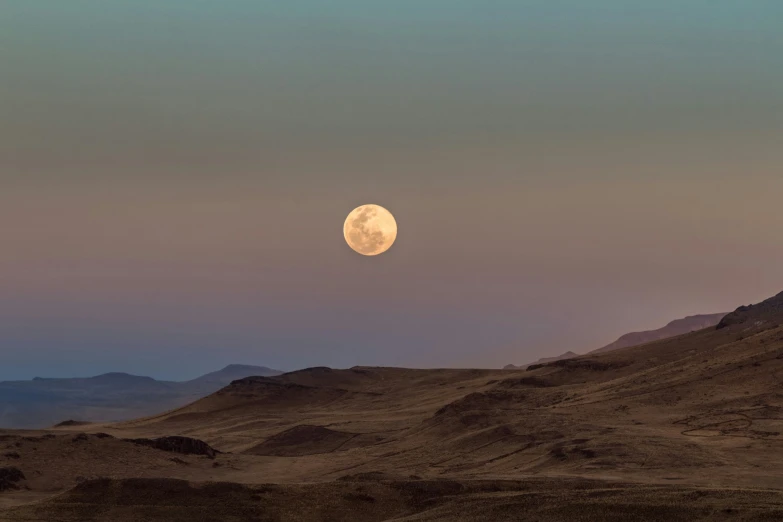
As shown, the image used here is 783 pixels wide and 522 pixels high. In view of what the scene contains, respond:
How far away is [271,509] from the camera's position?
27.3 m

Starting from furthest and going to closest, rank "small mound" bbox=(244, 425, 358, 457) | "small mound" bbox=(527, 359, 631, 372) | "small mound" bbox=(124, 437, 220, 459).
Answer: "small mound" bbox=(527, 359, 631, 372)
"small mound" bbox=(244, 425, 358, 457)
"small mound" bbox=(124, 437, 220, 459)

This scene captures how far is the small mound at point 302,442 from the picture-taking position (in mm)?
51688

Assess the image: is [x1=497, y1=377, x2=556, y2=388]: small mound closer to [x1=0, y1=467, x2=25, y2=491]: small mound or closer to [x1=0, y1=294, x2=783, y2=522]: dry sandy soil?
[x1=0, y1=294, x2=783, y2=522]: dry sandy soil

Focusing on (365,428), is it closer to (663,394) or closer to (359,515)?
(663,394)

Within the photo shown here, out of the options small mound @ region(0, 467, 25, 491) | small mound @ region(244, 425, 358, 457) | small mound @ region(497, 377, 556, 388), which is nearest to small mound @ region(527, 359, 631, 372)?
small mound @ region(497, 377, 556, 388)

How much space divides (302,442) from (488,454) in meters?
17.6

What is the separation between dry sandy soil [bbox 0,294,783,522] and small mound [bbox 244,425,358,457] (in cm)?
15

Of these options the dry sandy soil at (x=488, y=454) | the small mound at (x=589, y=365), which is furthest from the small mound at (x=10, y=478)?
the small mound at (x=589, y=365)

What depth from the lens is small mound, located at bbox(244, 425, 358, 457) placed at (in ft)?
170

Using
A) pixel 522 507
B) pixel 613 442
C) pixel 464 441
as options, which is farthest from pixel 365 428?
pixel 522 507

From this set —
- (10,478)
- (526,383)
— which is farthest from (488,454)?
(526,383)

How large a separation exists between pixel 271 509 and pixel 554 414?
21789mm

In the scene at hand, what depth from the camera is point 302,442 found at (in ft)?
176

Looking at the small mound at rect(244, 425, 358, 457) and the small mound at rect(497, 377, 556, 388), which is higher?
the small mound at rect(497, 377, 556, 388)
